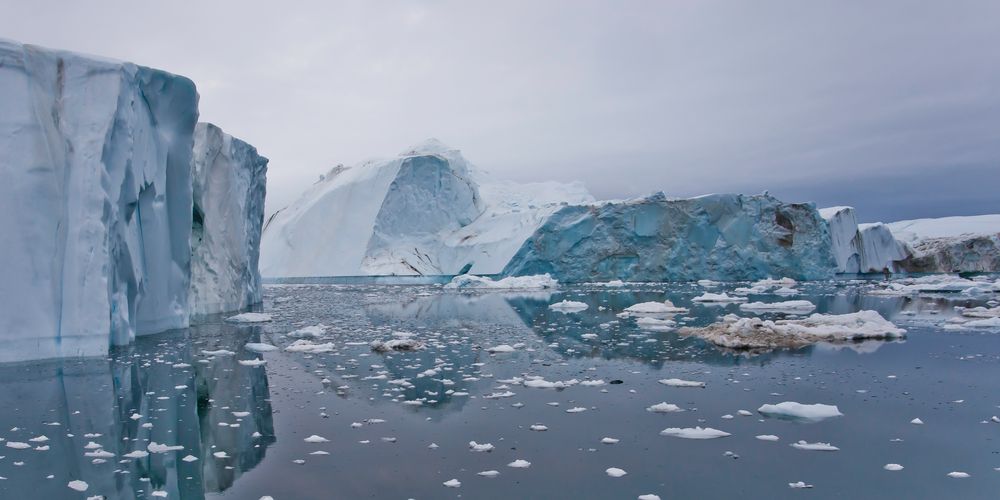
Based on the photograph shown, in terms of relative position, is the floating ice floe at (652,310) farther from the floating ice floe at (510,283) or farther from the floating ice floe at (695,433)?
the floating ice floe at (510,283)

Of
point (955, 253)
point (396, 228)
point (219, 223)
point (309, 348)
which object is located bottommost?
point (309, 348)

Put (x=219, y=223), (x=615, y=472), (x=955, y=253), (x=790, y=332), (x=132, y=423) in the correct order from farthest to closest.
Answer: (x=955, y=253) → (x=219, y=223) → (x=790, y=332) → (x=132, y=423) → (x=615, y=472)

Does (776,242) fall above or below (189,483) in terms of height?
above

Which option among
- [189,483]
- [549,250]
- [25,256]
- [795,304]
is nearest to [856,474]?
[189,483]

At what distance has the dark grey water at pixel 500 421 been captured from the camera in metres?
3.31

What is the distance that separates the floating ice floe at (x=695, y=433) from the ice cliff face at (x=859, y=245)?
26.0 meters

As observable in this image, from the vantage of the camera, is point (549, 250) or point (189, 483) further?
point (549, 250)

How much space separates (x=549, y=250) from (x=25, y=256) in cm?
1974

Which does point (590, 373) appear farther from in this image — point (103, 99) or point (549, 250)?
point (549, 250)

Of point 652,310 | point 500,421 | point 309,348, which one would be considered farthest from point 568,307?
point 500,421

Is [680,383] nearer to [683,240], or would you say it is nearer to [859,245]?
[683,240]

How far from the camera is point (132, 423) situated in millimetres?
4520

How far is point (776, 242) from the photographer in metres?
25.0

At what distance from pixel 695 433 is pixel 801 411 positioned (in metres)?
1.02
